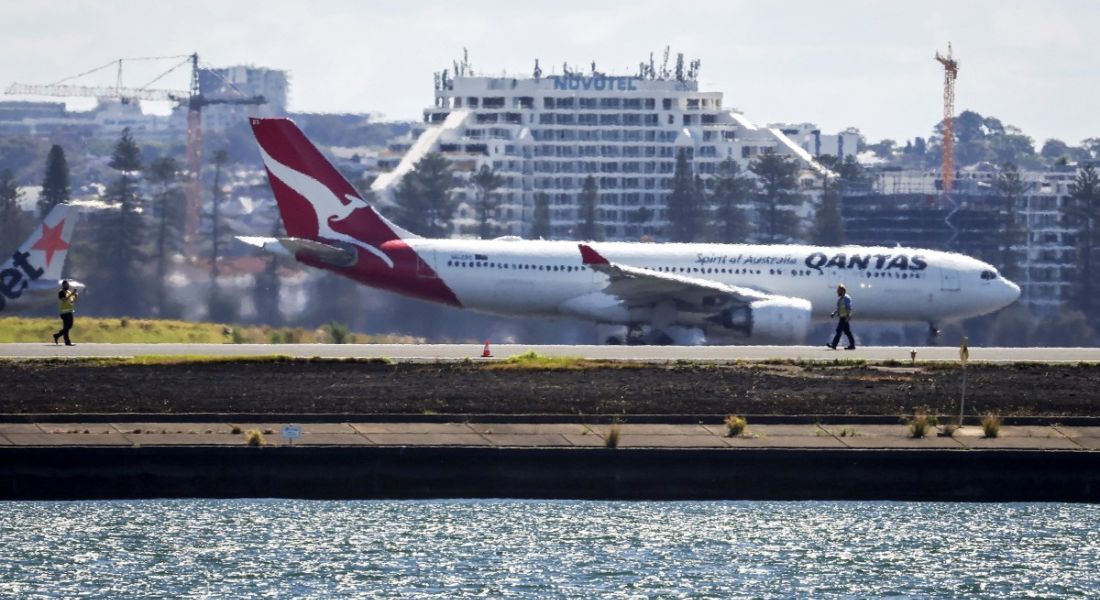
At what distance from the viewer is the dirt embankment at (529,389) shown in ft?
124

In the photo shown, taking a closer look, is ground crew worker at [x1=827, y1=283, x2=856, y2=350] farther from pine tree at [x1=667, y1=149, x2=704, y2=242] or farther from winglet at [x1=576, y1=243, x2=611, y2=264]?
pine tree at [x1=667, y1=149, x2=704, y2=242]

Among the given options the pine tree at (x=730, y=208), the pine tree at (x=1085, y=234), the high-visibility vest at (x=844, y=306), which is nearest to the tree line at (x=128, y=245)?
the pine tree at (x=730, y=208)

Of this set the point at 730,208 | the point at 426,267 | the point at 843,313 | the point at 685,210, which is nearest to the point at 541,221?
the point at 685,210

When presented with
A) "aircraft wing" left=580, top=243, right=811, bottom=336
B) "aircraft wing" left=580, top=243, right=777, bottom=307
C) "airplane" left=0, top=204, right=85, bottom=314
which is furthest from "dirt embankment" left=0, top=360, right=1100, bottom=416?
"airplane" left=0, top=204, right=85, bottom=314

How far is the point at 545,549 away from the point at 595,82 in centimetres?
15082

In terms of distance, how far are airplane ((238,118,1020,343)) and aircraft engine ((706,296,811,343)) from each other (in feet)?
0.34

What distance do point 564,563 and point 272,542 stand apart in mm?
4247

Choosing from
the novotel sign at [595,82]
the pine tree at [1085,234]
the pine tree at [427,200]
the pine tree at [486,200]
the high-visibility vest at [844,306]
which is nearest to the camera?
the high-visibility vest at [844,306]

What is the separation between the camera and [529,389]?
40469 millimetres

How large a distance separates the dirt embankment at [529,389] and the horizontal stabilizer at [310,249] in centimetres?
1364

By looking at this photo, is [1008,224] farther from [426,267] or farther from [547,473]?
[547,473]

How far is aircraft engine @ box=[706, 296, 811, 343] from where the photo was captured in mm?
55500

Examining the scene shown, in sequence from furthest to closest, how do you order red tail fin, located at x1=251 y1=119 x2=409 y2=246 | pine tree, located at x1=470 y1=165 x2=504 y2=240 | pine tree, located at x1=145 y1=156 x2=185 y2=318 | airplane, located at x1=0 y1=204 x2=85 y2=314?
pine tree, located at x1=470 y1=165 x2=504 y2=240, pine tree, located at x1=145 y1=156 x2=185 y2=318, airplane, located at x1=0 y1=204 x2=85 y2=314, red tail fin, located at x1=251 y1=119 x2=409 y2=246

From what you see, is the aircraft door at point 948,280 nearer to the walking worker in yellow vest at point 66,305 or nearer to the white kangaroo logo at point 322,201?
the white kangaroo logo at point 322,201
